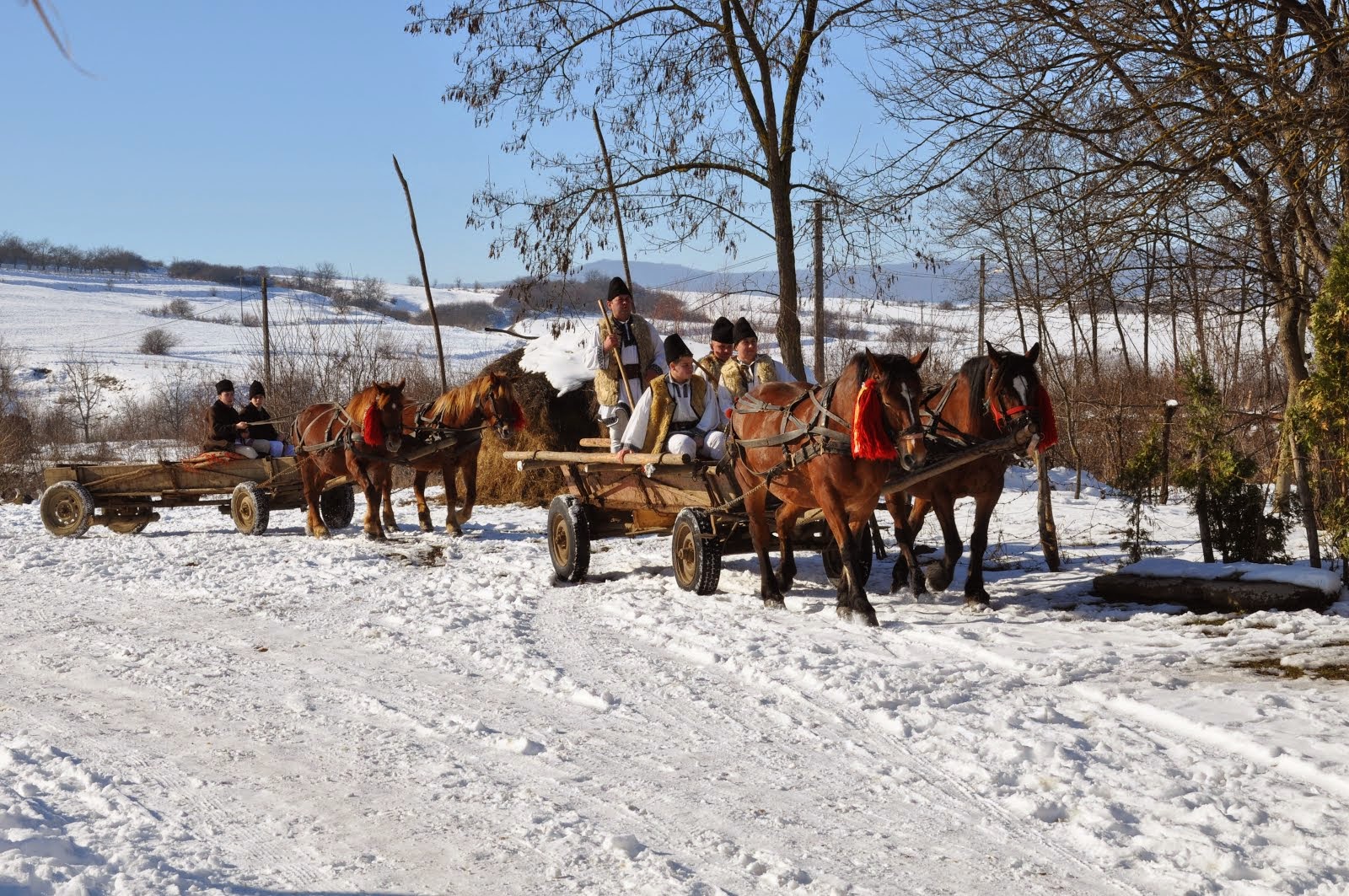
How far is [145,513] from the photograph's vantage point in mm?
16016

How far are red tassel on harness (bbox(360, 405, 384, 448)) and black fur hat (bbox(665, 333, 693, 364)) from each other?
→ 4310mm

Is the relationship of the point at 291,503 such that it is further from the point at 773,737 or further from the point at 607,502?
the point at 773,737

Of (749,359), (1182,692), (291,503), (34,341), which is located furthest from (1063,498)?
(34,341)

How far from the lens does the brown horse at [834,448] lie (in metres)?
8.27

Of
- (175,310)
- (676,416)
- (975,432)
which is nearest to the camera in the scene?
(975,432)

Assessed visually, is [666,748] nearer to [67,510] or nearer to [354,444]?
[354,444]

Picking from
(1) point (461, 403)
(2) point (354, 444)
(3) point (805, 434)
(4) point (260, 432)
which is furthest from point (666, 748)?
(4) point (260, 432)

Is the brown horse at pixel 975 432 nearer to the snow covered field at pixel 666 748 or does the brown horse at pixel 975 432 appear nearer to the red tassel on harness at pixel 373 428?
the snow covered field at pixel 666 748

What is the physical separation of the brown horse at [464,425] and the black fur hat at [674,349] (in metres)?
3.45

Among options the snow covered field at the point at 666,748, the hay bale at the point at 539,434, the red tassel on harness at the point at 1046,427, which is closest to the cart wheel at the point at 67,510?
the hay bale at the point at 539,434

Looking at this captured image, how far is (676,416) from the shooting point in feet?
35.2

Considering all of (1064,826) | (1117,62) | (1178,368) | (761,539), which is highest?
(1117,62)

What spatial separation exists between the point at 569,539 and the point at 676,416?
138 cm

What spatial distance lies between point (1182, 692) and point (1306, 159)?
13.4 feet
